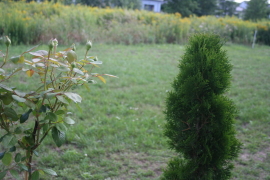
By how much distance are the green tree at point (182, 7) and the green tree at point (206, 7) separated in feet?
8.48

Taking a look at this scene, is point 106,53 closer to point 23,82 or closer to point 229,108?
point 23,82

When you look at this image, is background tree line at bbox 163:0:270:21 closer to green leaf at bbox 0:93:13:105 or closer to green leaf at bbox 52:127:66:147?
green leaf at bbox 52:127:66:147

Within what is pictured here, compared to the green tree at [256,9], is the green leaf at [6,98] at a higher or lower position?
lower

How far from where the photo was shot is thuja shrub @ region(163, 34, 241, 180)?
214cm

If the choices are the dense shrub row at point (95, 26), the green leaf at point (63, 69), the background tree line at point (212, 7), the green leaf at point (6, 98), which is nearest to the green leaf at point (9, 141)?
the green leaf at point (6, 98)

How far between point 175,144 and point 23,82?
14.7 feet

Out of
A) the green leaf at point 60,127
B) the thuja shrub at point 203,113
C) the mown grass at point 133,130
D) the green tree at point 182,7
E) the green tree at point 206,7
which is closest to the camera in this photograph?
the green leaf at point 60,127

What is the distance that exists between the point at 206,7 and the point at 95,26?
27482mm

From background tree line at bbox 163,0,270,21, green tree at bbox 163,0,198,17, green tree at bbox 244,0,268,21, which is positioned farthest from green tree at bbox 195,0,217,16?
green tree at bbox 244,0,268,21

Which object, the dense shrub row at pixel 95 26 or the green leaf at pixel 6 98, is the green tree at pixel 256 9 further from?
the green leaf at pixel 6 98

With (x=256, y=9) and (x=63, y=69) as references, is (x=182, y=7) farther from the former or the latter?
(x=63, y=69)

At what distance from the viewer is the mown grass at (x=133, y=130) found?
322 centimetres

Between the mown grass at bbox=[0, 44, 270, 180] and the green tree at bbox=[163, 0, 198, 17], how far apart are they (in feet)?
82.5

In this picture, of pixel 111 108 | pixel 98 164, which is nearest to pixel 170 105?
pixel 98 164
